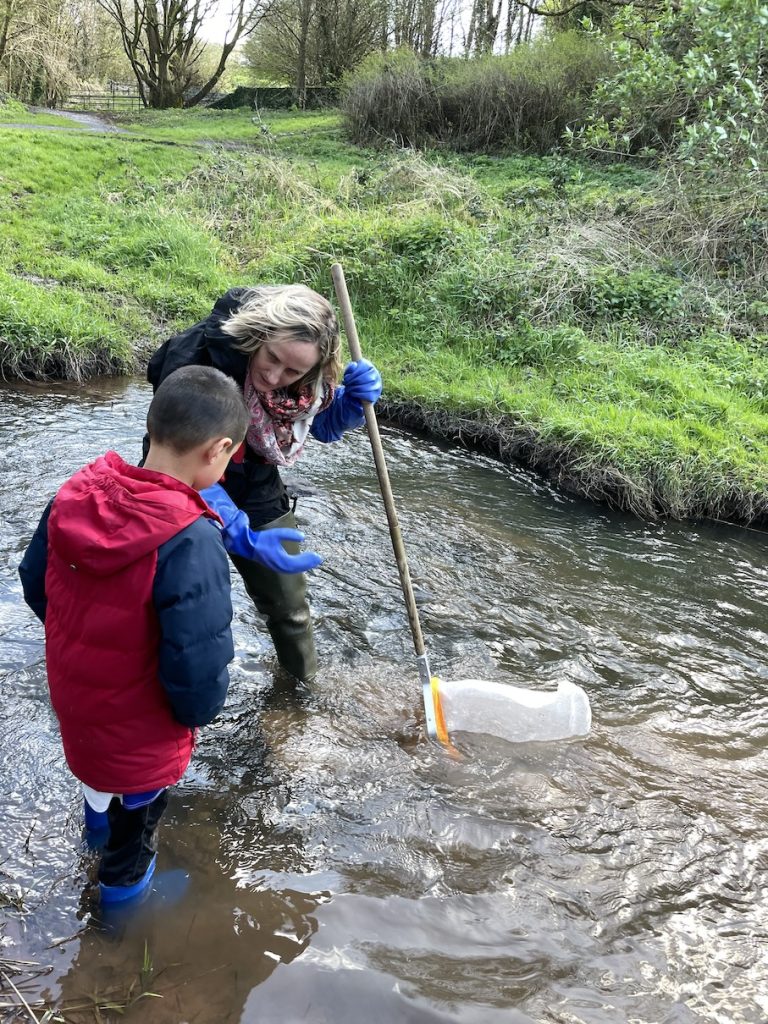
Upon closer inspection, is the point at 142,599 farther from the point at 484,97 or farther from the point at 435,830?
the point at 484,97

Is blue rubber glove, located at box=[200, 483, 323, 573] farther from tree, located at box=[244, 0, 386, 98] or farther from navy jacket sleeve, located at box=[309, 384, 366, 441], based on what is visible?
tree, located at box=[244, 0, 386, 98]

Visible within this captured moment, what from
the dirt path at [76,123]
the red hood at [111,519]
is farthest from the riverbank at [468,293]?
the red hood at [111,519]

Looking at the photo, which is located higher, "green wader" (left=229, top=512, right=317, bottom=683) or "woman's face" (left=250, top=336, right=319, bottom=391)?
"woman's face" (left=250, top=336, right=319, bottom=391)

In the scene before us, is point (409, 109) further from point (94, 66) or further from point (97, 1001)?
point (94, 66)

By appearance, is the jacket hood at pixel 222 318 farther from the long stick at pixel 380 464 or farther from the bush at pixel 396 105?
the bush at pixel 396 105

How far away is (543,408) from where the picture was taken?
6.30 m

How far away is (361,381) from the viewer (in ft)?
9.12

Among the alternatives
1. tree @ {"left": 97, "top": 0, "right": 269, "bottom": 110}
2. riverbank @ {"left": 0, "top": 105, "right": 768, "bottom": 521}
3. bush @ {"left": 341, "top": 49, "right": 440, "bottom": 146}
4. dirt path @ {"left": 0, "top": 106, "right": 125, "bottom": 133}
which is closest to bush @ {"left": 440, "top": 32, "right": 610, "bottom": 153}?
bush @ {"left": 341, "top": 49, "right": 440, "bottom": 146}

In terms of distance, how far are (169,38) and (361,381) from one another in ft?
86.8

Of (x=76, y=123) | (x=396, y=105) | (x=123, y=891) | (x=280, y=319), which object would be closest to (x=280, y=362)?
(x=280, y=319)

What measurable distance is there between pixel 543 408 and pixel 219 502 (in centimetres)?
451

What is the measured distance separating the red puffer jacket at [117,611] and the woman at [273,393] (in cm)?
48

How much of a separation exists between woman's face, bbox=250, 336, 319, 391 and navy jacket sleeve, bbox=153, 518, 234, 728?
0.78 meters

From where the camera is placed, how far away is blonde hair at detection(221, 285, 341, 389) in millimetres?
2266
